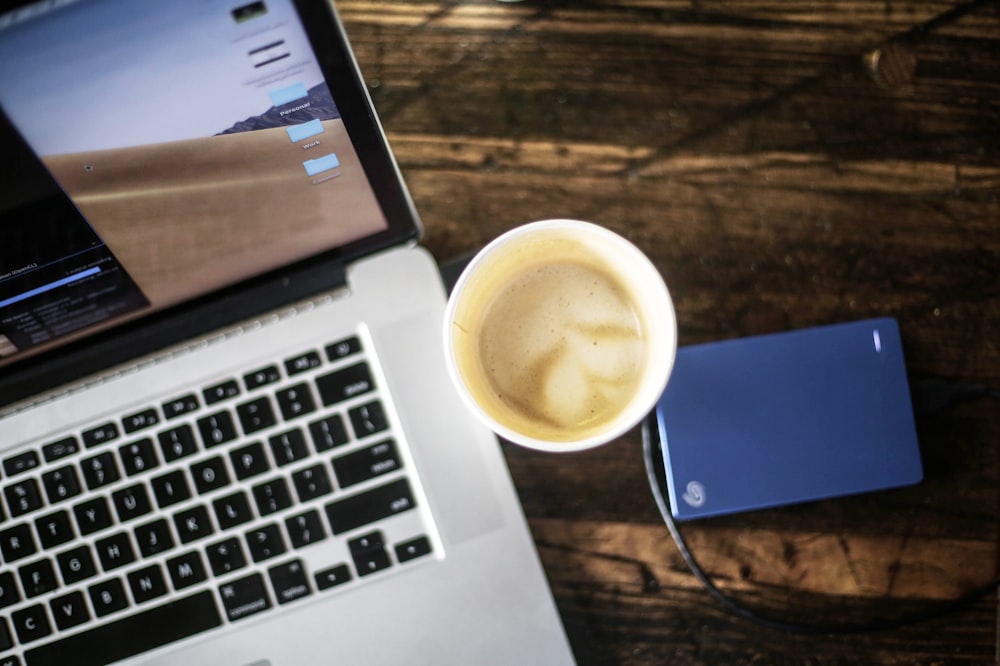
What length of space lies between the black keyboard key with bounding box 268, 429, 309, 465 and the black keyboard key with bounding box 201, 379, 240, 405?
42 mm

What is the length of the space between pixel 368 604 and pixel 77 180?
31 centimetres

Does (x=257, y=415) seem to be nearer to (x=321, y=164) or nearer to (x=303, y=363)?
(x=303, y=363)

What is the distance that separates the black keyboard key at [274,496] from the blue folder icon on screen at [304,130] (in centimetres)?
22

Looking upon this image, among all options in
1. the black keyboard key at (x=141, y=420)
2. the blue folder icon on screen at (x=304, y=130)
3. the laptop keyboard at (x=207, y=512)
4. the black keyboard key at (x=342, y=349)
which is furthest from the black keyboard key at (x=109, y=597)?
the blue folder icon on screen at (x=304, y=130)

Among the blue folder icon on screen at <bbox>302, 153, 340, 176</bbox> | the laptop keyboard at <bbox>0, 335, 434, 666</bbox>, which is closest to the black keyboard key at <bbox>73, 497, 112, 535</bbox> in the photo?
the laptop keyboard at <bbox>0, 335, 434, 666</bbox>

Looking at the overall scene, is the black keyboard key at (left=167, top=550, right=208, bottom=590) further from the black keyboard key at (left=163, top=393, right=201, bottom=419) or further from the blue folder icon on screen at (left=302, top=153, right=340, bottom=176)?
the blue folder icon on screen at (left=302, top=153, right=340, bottom=176)

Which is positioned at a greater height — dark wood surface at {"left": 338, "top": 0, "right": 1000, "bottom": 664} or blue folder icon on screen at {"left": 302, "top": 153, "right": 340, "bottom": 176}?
blue folder icon on screen at {"left": 302, "top": 153, "right": 340, "bottom": 176}

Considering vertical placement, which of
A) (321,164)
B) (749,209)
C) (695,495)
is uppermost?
(321,164)

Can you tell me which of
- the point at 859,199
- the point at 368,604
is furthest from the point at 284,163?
the point at 859,199

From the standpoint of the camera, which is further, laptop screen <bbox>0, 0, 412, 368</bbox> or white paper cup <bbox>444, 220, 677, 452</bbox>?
white paper cup <bbox>444, 220, 677, 452</bbox>

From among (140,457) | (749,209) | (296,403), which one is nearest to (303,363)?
(296,403)

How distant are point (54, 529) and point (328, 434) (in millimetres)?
199

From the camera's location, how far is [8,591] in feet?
1.56

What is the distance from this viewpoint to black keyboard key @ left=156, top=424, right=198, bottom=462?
1.55 ft
